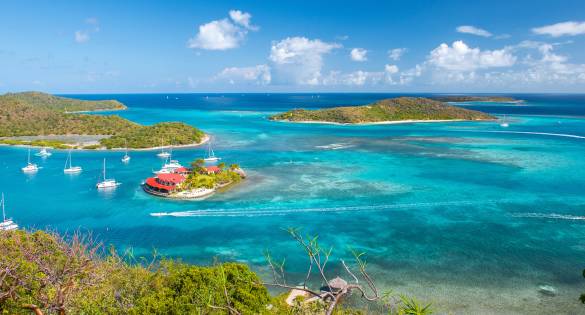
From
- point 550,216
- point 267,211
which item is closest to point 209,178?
point 267,211

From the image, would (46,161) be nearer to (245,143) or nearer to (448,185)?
(245,143)

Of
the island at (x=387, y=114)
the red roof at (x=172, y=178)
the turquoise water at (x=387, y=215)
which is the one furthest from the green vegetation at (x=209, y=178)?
the island at (x=387, y=114)

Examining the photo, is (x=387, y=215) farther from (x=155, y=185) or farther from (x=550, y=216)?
(x=155, y=185)

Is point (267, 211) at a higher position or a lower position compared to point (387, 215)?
lower

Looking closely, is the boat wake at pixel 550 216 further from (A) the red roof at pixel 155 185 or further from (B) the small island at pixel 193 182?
(A) the red roof at pixel 155 185

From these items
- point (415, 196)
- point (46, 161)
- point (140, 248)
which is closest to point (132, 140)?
point (46, 161)

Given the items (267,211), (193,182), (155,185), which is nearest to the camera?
(267,211)
